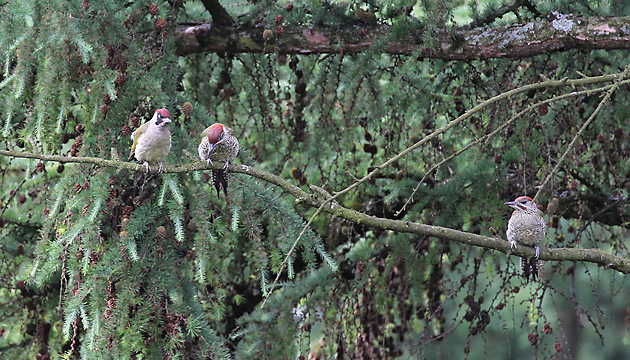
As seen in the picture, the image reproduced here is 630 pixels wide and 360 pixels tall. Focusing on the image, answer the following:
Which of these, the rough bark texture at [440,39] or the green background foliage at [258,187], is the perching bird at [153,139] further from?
the rough bark texture at [440,39]

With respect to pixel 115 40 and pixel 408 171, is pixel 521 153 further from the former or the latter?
pixel 115 40

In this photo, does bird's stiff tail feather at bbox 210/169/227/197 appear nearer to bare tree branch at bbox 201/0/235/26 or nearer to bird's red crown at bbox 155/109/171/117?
bird's red crown at bbox 155/109/171/117

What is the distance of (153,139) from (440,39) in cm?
163

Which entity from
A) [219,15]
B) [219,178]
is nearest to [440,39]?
[219,15]

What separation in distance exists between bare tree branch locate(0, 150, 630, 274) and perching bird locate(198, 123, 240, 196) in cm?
15

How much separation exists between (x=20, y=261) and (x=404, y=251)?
7.11 feet

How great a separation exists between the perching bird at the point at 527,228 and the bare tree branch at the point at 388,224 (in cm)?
15

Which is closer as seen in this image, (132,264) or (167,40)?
(132,264)

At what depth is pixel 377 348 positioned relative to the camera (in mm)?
3586

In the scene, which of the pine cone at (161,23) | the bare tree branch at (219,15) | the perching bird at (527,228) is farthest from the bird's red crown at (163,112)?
the perching bird at (527,228)

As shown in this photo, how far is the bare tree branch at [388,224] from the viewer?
95.5 inches

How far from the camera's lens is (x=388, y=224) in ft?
8.81

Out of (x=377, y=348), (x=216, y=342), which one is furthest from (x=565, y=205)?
(x=216, y=342)

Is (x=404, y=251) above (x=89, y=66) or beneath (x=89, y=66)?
beneath
